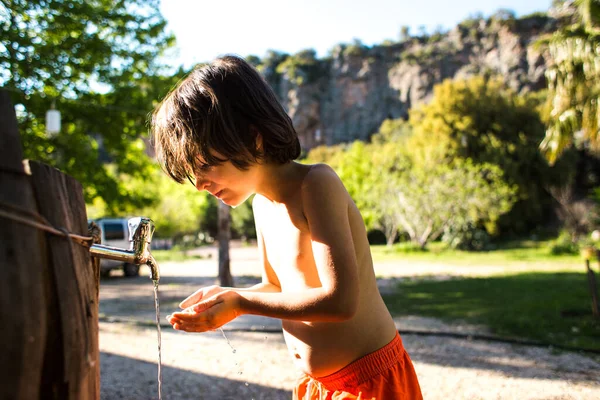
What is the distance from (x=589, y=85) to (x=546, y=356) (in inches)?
324

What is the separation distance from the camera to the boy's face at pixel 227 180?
1.31m

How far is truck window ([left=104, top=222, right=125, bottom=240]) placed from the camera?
13742mm

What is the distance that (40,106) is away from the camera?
9.90 m

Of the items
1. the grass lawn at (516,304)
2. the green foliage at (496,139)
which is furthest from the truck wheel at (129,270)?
the green foliage at (496,139)

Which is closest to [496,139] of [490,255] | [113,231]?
[490,255]

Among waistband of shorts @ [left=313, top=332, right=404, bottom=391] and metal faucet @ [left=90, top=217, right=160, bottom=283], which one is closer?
metal faucet @ [left=90, top=217, right=160, bottom=283]

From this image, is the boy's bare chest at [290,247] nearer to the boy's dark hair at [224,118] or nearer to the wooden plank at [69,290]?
the boy's dark hair at [224,118]

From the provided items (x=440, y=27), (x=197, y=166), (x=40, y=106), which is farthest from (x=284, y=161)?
(x=440, y=27)

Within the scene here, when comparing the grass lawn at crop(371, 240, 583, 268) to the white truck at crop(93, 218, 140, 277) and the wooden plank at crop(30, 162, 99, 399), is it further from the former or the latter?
the wooden plank at crop(30, 162, 99, 399)

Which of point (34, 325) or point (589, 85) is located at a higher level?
point (589, 85)

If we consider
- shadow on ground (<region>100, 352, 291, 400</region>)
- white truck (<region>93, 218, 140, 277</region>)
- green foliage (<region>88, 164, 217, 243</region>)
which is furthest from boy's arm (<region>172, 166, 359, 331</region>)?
green foliage (<region>88, 164, 217, 243</region>)

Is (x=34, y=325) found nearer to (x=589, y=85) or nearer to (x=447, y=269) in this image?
(x=589, y=85)

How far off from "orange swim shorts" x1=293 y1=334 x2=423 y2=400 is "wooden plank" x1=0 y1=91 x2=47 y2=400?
86 cm

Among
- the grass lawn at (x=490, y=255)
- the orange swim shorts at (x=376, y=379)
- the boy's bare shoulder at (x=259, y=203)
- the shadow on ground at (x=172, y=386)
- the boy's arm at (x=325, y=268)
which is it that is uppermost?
the boy's bare shoulder at (x=259, y=203)
